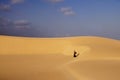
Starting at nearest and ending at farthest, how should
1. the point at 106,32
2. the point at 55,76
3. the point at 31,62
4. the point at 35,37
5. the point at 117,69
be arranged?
the point at 55,76, the point at 117,69, the point at 31,62, the point at 106,32, the point at 35,37

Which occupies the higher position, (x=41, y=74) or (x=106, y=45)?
(x=106, y=45)

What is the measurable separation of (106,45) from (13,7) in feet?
8.30

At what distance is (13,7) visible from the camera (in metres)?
5.23

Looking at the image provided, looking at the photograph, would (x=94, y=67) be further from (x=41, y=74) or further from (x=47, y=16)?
(x=47, y=16)

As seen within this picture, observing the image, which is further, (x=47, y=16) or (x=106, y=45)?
(x=106, y=45)

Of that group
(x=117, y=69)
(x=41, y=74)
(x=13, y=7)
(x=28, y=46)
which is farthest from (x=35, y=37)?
(x=117, y=69)

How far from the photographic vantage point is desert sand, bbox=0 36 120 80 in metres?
3.90

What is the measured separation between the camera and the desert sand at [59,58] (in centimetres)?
390

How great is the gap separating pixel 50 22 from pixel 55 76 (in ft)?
5.82

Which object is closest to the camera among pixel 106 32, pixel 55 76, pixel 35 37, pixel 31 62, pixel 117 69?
pixel 55 76

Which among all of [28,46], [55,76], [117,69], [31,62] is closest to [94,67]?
[117,69]

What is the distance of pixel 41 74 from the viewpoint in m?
3.88

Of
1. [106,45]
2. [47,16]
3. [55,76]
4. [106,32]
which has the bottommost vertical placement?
[55,76]

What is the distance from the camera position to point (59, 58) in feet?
16.4
